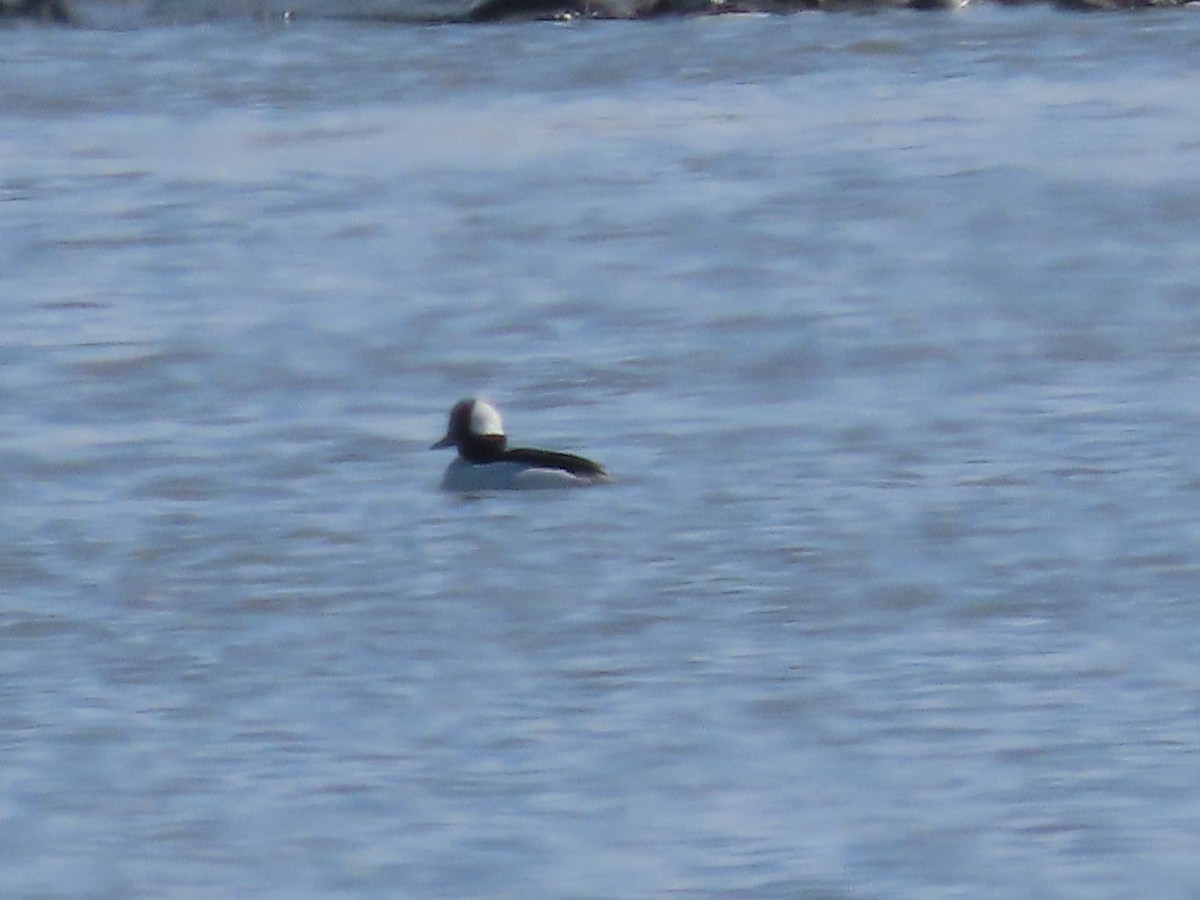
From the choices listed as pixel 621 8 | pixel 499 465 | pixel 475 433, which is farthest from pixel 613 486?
pixel 621 8

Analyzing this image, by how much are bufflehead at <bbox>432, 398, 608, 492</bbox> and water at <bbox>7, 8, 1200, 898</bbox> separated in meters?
0.09

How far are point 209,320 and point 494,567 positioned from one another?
410 cm

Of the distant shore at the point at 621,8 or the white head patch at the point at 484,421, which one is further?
the distant shore at the point at 621,8

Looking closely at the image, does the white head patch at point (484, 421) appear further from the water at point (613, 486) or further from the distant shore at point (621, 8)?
the distant shore at point (621, 8)

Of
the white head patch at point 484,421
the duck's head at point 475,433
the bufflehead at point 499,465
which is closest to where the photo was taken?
the bufflehead at point 499,465

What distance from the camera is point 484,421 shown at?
9.86 metres

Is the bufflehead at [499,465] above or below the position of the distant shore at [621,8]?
below

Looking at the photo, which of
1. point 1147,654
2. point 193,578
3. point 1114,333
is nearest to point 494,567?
point 193,578

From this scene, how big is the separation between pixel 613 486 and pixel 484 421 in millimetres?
632

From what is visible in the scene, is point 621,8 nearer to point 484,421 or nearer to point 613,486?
point 484,421

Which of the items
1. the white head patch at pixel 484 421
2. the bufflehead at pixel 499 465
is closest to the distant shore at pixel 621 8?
the white head patch at pixel 484 421

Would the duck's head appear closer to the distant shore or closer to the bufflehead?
the bufflehead

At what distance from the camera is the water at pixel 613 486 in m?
6.16

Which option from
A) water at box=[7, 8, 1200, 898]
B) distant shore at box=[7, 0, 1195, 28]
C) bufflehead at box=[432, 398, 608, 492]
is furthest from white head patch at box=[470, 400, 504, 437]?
distant shore at box=[7, 0, 1195, 28]
